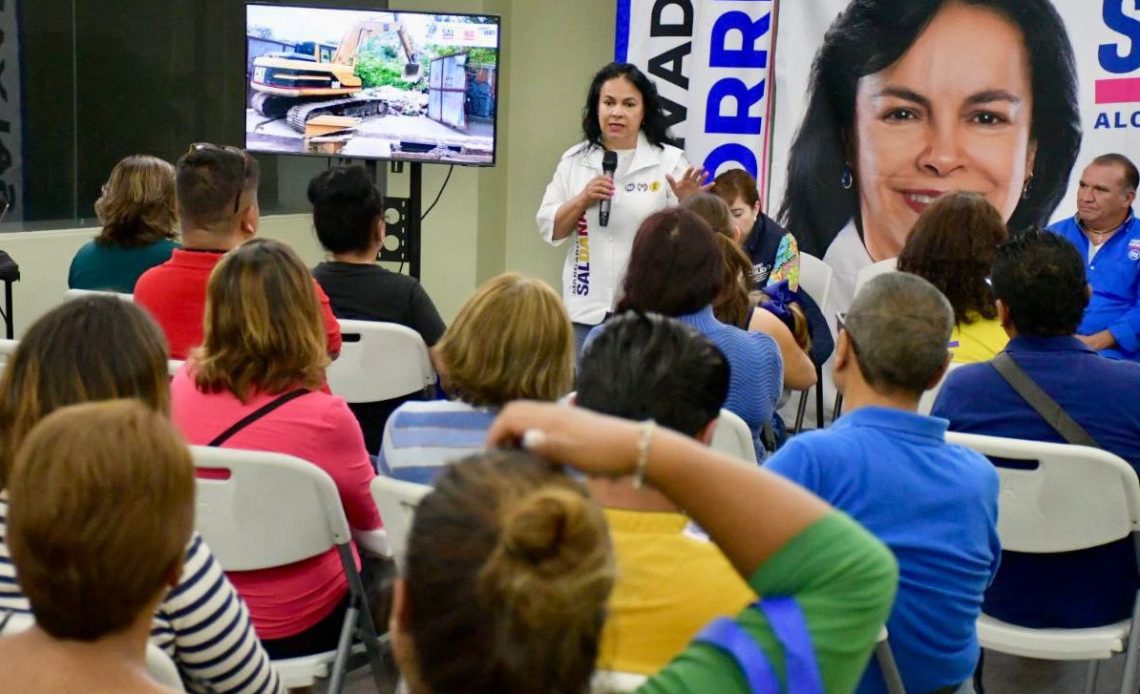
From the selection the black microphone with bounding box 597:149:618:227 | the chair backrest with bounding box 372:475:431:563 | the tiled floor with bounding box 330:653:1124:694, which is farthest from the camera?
the black microphone with bounding box 597:149:618:227

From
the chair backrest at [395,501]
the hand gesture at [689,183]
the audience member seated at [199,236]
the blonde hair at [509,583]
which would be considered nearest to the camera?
the blonde hair at [509,583]

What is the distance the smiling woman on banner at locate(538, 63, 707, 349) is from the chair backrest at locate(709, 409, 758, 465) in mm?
2178

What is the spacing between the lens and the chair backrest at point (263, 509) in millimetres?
2223

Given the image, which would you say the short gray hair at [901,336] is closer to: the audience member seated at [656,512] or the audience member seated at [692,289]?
the audience member seated at [656,512]

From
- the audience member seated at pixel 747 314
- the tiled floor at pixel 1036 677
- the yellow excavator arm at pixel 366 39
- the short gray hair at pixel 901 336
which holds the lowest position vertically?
the tiled floor at pixel 1036 677

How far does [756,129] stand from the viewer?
19.8 feet

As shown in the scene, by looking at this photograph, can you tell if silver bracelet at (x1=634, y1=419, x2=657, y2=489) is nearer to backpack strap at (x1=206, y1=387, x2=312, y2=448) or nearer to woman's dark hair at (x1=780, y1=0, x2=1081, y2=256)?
backpack strap at (x1=206, y1=387, x2=312, y2=448)

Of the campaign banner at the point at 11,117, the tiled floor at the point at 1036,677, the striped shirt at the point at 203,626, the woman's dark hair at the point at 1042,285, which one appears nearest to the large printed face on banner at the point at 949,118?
the tiled floor at the point at 1036,677

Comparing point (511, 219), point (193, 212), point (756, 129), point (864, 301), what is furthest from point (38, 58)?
point (864, 301)

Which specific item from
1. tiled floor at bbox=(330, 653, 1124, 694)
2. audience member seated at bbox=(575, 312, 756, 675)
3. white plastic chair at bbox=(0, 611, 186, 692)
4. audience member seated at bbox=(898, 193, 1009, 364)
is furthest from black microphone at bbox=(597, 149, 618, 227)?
white plastic chair at bbox=(0, 611, 186, 692)

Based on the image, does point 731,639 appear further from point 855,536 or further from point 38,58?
point 38,58

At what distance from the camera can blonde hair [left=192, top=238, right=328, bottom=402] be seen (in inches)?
96.0

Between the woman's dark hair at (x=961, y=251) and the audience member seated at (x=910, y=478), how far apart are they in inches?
55.1

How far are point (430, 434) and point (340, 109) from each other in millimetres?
3403
